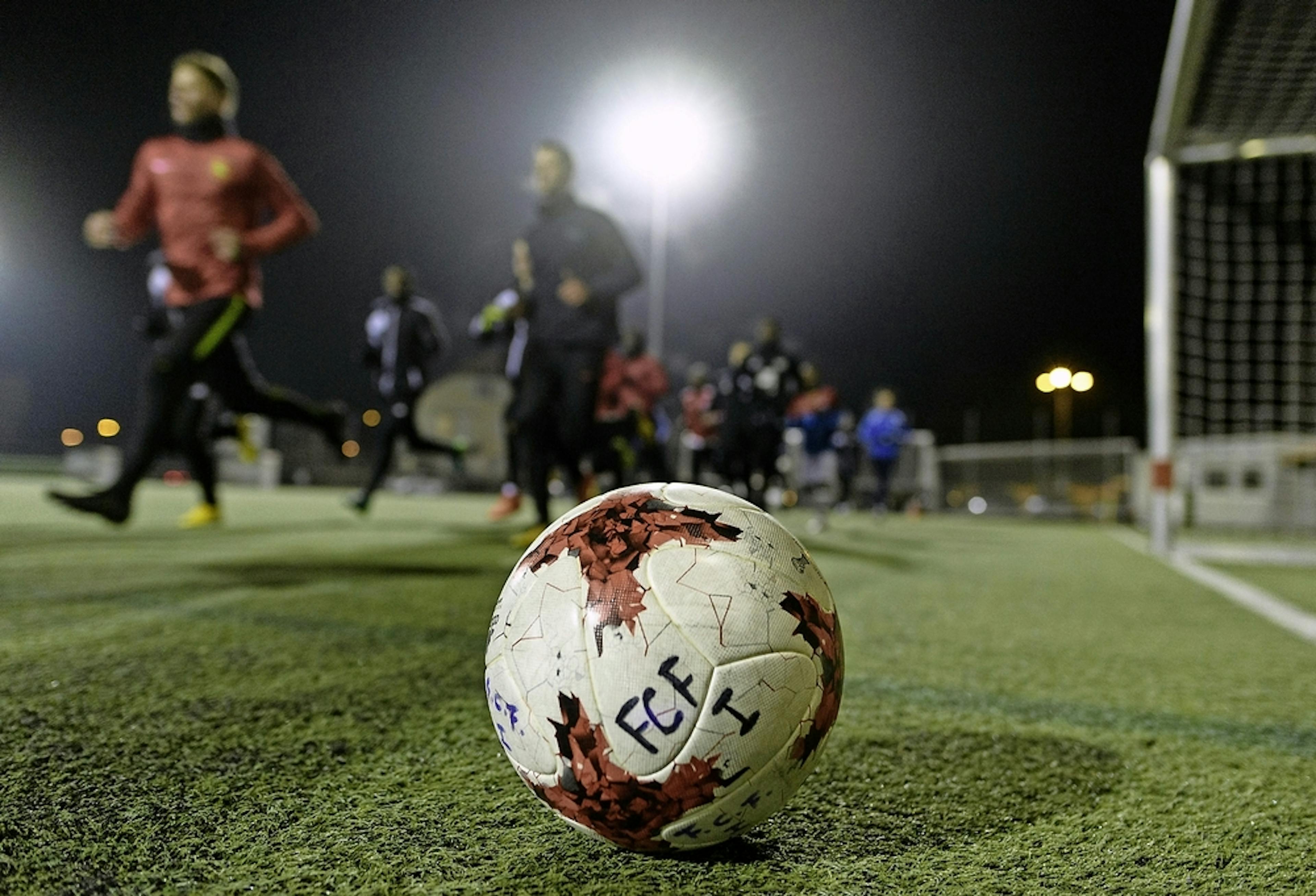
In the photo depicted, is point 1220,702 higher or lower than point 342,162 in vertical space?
lower

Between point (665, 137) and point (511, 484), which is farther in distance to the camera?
point (665, 137)

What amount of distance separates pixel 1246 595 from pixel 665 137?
41.8ft

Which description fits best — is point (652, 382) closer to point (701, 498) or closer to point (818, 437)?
point (818, 437)

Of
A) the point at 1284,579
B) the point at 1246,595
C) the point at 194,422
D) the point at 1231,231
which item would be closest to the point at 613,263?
the point at 194,422

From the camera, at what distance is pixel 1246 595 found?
14.7ft

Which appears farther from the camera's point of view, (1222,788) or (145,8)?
(145,8)

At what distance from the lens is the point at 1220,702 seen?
86.0 inches

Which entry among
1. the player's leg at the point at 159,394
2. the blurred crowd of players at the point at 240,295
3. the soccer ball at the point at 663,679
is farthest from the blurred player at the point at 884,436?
the soccer ball at the point at 663,679

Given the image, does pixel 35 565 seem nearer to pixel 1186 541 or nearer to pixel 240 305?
pixel 240 305

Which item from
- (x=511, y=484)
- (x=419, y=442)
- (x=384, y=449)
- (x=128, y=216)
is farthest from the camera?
(x=511, y=484)

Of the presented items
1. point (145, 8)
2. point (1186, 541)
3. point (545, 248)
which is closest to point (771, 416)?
point (545, 248)

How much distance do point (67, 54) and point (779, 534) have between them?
23.7 feet

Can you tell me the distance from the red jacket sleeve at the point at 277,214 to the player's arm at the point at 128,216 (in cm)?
58

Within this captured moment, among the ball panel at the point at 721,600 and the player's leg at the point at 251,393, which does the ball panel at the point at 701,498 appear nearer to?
the ball panel at the point at 721,600
